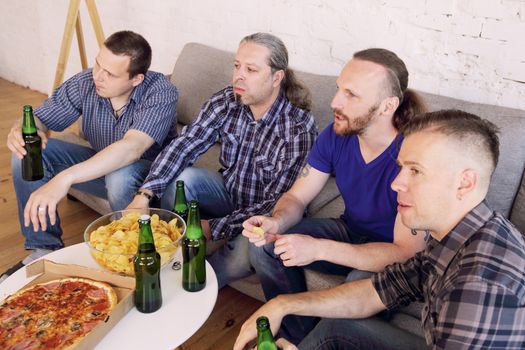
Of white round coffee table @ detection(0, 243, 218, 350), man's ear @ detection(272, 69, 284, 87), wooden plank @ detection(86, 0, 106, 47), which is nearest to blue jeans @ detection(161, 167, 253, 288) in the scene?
white round coffee table @ detection(0, 243, 218, 350)

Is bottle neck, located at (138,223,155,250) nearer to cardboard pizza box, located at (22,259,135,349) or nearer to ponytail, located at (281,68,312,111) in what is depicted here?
cardboard pizza box, located at (22,259,135,349)

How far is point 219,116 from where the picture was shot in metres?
2.25

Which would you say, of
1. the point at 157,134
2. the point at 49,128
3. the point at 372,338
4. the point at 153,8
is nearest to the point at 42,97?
the point at 153,8

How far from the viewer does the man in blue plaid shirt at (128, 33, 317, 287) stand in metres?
2.05

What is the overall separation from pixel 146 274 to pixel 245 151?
0.92m

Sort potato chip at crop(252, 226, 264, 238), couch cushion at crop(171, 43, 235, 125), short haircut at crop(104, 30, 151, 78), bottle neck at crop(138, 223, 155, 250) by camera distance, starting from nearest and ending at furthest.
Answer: bottle neck at crop(138, 223, 155, 250) < potato chip at crop(252, 226, 264, 238) < short haircut at crop(104, 30, 151, 78) < couch cushion at crop(171, 43, 235, 125)

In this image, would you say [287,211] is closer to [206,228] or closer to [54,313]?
[206,228]

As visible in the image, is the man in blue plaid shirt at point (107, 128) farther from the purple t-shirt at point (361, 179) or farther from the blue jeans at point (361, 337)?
the blue jeans at point (361, 337)

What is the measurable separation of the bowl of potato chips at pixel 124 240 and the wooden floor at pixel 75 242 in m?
0.23

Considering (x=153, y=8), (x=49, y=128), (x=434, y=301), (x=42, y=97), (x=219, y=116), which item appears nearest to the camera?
(x=434, y=301)

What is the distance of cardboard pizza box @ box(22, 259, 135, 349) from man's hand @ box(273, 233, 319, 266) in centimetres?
46

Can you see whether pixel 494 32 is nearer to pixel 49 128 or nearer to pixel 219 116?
pixel 219 116

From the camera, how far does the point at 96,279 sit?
4.65 ft

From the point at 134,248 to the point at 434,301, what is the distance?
2.65 feet
